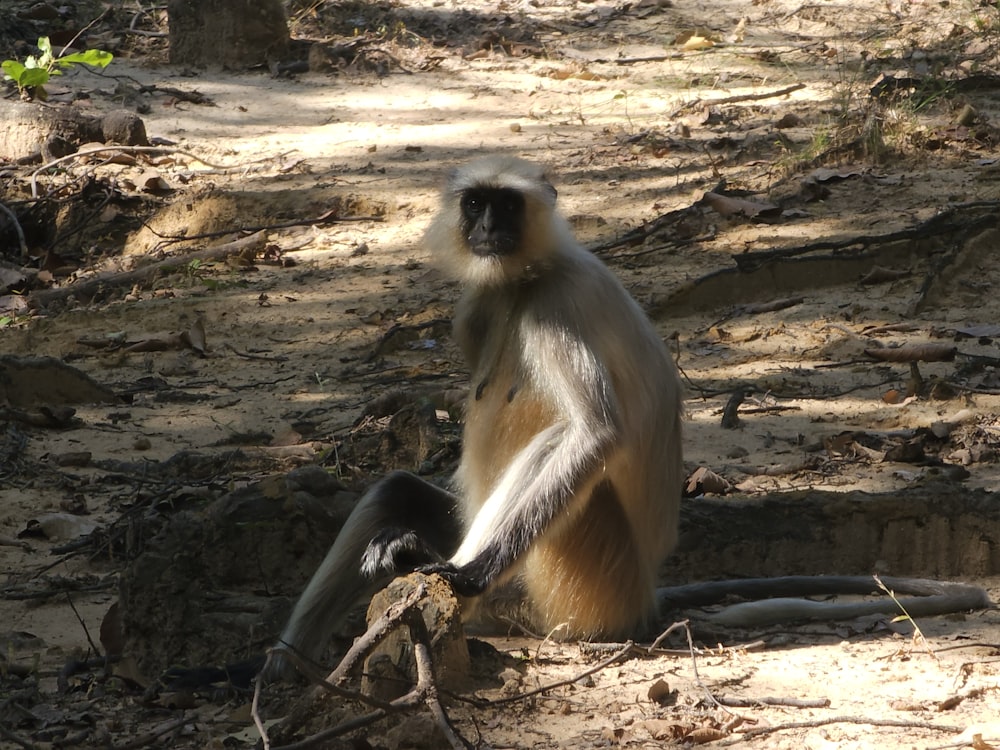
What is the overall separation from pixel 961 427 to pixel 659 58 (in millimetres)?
5424

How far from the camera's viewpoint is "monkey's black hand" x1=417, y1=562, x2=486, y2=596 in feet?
10.4

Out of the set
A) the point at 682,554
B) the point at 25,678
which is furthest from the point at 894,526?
the point at 25,678

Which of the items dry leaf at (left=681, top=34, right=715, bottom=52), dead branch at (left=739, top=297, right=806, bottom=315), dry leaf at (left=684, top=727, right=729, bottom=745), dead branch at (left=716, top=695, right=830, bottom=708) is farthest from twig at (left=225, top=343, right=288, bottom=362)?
dry leaf at (left=681, top=34, right=715, bottom=52)

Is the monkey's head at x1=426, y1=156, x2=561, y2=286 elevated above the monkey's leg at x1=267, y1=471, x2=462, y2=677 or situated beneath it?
elevated above

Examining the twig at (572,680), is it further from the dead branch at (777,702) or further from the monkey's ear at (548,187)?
the monkey's ear at (548,187)

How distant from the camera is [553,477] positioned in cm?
336

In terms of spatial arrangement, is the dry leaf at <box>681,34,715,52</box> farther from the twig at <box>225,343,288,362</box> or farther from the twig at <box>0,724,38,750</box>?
the twig at <box>0,724,38,750</box>

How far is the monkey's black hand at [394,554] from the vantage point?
3.34m

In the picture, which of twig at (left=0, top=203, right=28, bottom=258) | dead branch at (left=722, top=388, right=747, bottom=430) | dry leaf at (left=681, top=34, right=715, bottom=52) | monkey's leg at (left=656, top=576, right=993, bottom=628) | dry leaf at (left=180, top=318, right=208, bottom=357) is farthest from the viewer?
dry leaf at (left=681, top=34, right=715, bottom=52)

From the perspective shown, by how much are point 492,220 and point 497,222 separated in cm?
2

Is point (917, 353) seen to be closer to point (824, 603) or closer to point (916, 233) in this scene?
point (916, 233)

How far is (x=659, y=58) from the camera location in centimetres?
936

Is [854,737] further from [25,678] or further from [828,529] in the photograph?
[25,678]

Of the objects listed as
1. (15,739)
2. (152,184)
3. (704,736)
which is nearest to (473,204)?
(704,736)
